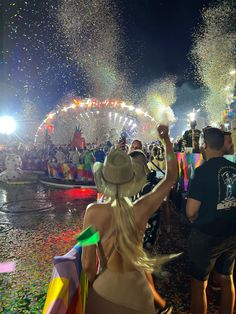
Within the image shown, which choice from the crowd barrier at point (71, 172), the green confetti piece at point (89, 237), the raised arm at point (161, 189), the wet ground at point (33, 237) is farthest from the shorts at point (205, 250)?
the crowd barrier at point (71, 172)

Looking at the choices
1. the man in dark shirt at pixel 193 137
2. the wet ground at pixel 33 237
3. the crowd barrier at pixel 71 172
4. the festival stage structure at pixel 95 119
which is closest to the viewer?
the wet ground at pixel 33 237

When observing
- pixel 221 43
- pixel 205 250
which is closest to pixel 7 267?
pixel 205 250

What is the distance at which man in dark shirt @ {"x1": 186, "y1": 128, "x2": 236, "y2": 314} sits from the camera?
114 inches

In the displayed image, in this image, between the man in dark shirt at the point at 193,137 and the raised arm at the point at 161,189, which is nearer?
the raised arm at the point at 161,189

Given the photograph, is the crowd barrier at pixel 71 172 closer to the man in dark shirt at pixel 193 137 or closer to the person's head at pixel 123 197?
the man in dark shirt at pixel 193 137

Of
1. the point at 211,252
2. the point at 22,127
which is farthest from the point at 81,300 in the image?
the point at 22,127

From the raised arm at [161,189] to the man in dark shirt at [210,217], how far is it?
30.7 inches

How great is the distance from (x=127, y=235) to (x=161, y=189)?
1.56 feet

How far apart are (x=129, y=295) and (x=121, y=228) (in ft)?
1.41

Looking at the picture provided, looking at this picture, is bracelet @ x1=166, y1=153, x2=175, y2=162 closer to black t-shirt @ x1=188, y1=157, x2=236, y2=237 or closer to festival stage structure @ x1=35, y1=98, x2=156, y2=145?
black t-shirt @ x1=188, y1=157, x2=236, y2=237

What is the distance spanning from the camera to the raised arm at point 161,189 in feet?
6.57

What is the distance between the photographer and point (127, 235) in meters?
1.83

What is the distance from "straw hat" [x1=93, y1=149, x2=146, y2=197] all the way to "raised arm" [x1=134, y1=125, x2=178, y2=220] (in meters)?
0.16

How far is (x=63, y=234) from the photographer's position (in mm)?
6648
